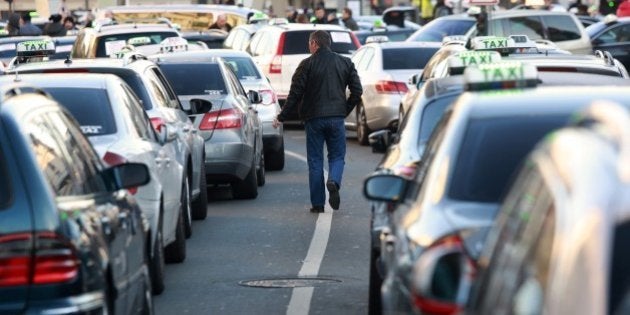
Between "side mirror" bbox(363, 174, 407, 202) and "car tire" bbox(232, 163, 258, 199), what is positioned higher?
"side mirror" bbox(363, 174, 407, 202)

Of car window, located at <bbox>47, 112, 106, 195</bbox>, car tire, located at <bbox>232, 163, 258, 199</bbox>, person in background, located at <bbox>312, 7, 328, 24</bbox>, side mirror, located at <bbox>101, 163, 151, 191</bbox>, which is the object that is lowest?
person in background, located at <bbox>312, 7, 328, 24</bbox>

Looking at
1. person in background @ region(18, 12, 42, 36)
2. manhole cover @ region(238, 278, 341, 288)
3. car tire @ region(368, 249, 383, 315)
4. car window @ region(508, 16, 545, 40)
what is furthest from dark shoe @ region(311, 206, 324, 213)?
person in background @ region(18, 12, 42, 36)

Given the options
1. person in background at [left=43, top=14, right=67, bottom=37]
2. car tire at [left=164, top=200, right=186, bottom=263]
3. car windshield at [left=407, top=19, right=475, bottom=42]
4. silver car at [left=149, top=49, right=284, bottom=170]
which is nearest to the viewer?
car tire at [left=164, top=200, right=186, bottom=263]

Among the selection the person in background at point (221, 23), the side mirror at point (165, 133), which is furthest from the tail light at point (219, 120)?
the person in background at point (221, 23)

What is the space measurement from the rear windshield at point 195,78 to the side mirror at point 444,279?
40.7 feet

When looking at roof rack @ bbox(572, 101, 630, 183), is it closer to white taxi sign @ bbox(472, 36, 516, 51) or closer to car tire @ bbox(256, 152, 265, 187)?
white taxi sign @ bbox(472, 36, 516, 51)

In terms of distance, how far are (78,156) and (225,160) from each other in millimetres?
9794

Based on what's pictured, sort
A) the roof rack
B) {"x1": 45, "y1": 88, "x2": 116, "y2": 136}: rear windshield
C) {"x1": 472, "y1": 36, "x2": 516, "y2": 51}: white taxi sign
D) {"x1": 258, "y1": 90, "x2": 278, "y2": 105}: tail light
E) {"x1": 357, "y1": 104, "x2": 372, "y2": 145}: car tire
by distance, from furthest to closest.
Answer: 1. {"x1": 357, "y1": 104, "x2": 372, "y2": 145}: car tire
2. {"x1": 258, "y1": 90, "x2": 278, "y2": 105}: tail light
3. {"x1": 472, "y1": 36, "x2": 516, "y2": 51}: white taxi sign
4. {"x1": 45, "y1": 88, "x2": 116, "y2": 136}: rear windshield
5. the roof rack

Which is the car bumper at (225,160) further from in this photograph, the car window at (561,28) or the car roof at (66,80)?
the car window at (561,28)

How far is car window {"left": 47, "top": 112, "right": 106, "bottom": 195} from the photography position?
755 centimetres

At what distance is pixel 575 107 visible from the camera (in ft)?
21.6

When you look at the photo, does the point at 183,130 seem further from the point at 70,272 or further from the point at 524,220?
the point at 524,220

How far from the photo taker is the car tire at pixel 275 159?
21875mm

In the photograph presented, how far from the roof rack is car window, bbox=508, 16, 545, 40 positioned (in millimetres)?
28103
